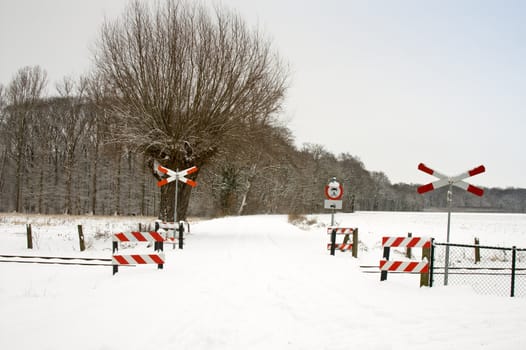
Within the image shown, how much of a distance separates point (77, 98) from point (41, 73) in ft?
13.3

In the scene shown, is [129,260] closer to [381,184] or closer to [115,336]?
[115,336]

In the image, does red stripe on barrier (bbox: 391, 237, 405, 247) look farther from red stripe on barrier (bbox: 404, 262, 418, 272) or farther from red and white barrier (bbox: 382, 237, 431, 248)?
red stripe on barrier (bbox: 404, 262, 418, 272)

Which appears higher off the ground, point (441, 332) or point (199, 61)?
point (199, 61)

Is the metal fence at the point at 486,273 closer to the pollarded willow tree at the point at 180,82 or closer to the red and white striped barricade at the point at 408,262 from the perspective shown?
the red and white striped barricade at the point at 408,262

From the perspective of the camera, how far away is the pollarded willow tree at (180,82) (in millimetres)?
19203

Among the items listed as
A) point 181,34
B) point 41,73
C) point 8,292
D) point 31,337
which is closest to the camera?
point 31,337

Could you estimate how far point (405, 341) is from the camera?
5492mm

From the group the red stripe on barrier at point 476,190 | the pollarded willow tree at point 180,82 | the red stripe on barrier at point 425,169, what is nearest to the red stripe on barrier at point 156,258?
the red stripe on barrier at point 425,169

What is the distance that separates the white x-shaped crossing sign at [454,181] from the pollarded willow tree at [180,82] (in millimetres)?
11279

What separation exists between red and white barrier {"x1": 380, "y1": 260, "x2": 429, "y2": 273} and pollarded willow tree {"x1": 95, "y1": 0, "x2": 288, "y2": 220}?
11.8 meters

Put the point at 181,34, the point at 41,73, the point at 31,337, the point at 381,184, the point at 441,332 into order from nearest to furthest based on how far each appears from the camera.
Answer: the point at 31,337, the point at 441,332, the point at 181,34, the point at 41,73, the point at 381,184

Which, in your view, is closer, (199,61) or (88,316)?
(88,316)

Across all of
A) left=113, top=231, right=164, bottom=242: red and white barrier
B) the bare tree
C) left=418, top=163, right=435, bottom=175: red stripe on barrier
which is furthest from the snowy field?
the bare tree

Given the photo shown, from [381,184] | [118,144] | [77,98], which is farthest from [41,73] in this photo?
[381,184]
